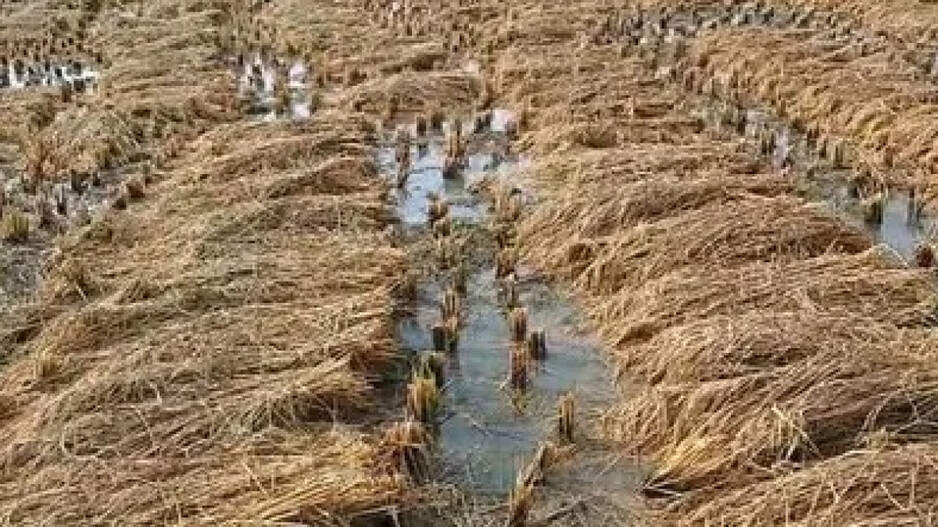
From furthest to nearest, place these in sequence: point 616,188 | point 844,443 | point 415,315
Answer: point 616,188 < point 415,315 < point 844,443

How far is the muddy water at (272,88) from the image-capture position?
34.7 feet


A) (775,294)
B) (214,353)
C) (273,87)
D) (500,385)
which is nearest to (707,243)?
(775,294)

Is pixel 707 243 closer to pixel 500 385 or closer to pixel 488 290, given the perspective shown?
pixel 488 290

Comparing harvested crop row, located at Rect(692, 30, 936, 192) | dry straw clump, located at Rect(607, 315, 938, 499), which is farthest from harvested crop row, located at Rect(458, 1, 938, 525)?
harvested crop row, located at Rect(692, 30, 936, 192)

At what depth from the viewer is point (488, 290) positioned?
21.5 feet

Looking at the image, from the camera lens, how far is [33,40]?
45.0 feet

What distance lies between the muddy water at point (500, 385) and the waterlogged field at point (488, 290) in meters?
0.02

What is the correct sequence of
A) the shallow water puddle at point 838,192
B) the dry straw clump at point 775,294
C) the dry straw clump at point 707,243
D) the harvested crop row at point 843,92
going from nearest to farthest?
1. the dry straw clump at point 775,294
2. the dry straw clump at point 707,243
3. the shallow water puddle at point 838,192
4. the harvested crop row at point 843,92

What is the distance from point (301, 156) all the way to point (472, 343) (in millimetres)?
3123

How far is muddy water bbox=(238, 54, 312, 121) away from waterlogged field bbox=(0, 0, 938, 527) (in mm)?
55

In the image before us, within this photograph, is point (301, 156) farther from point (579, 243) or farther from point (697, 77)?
point (697, 77)

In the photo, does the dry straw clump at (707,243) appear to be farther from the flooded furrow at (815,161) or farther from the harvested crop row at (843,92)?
the harvested crop row at (843,92)

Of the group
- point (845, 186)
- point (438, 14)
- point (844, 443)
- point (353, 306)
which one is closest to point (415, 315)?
point (353, 306)

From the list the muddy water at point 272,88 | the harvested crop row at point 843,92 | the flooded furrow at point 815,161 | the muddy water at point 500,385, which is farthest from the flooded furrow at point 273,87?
the harvested crop row at point 843,92
